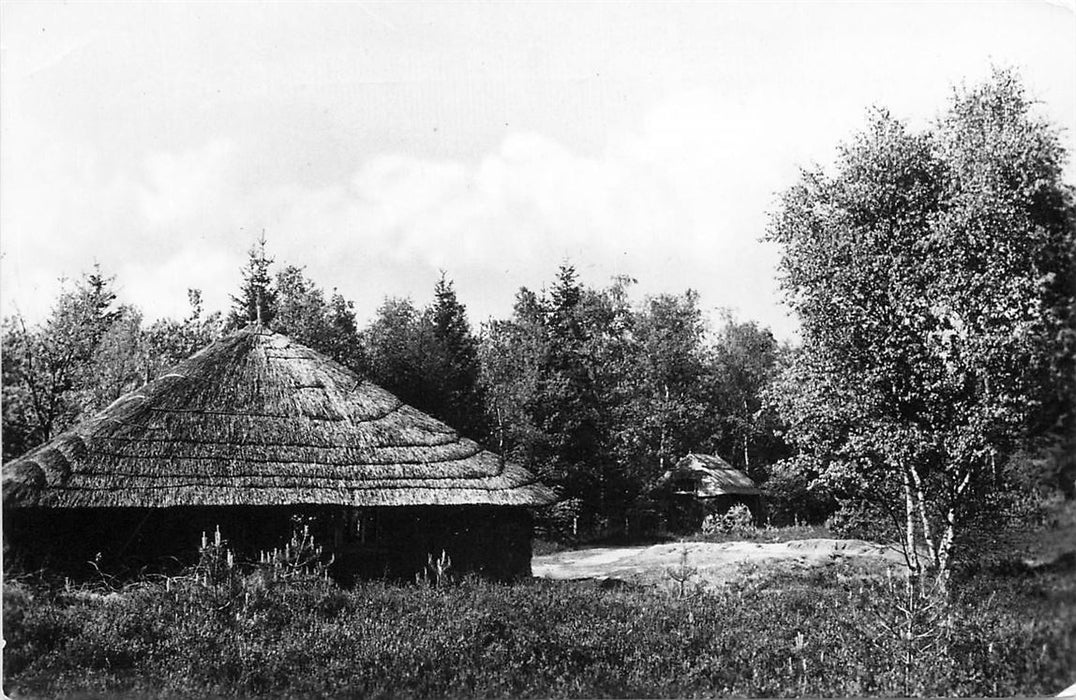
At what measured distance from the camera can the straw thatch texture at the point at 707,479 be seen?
13.4 meters

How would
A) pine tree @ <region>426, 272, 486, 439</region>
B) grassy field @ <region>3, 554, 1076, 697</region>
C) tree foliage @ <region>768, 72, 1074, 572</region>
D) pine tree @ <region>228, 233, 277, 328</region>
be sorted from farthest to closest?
pine tree @ <region>426, 272, 486, 439</region>
pine tree @ <region>228, 233, 277, 328</region>
tree foliage @ <region>768, 72, 1074, 572</region>
grassy field @ <region>3, 554, 1076, 697</region>

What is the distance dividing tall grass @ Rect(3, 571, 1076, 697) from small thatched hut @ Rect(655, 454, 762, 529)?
5088mm

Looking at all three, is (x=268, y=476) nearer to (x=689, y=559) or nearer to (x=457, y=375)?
(x=689, y=559)

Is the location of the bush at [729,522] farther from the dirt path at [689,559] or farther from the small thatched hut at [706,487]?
the dirt path at [689,559]

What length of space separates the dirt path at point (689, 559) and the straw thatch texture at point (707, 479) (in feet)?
3.87

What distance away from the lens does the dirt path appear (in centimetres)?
1368

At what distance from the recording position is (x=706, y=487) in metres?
14.1

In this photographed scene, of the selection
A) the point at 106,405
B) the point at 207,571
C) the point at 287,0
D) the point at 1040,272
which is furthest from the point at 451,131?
the point at 106,405

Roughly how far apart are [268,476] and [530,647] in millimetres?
5022

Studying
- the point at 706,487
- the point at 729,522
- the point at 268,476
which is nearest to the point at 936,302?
the point at 706,487

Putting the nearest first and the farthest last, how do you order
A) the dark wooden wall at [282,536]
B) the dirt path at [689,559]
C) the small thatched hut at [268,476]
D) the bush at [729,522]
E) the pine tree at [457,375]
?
1. the dark wooden wall at [282,536]
2. the small thatched hut at [268,476]
3. the dirt path at [689,559]
4. the pine tree at [457,375]
5. the bush at [729,522]

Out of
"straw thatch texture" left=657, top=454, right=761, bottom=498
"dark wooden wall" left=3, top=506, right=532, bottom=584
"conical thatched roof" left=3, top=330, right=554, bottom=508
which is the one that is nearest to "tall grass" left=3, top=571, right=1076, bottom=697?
"dark wooden wall" left=3, top=506, right=532, bottom=584

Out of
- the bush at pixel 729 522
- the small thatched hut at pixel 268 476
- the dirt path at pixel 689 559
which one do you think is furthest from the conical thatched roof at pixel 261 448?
the bush at pixel 729 522

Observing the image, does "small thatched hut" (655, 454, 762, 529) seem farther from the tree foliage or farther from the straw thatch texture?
the tree foliage
